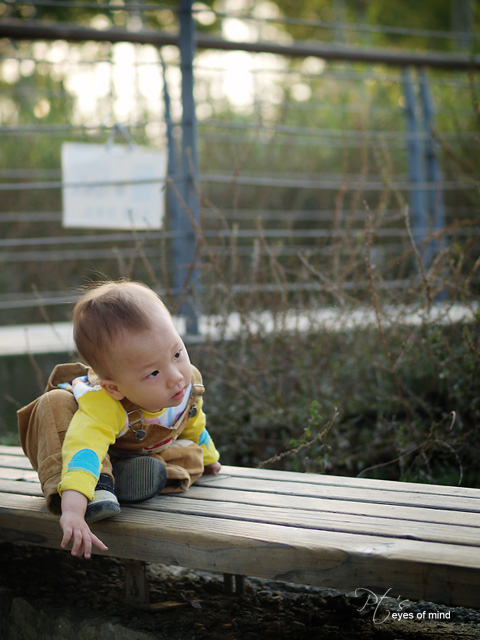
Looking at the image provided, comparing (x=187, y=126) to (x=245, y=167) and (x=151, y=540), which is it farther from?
(x=245, y=167)

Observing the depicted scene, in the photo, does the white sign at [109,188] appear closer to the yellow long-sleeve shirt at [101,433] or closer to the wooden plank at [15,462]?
the wooden plank at [15,462]

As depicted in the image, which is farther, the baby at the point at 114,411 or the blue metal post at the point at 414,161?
the blue metal post at the point at 414,161

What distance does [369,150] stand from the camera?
636 centimetres

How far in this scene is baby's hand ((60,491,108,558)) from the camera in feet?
5.21

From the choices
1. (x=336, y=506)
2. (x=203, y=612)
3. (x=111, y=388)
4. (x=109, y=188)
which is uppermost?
(x=109, y=188)

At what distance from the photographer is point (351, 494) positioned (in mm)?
1832

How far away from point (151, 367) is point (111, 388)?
4.8 inches

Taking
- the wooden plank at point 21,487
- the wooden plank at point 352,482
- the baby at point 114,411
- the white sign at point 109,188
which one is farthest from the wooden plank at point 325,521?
the white sign at point 109,188

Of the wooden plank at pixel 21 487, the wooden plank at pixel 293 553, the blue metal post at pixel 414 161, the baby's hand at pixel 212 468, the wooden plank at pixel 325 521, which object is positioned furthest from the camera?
the blue metal post at pixel 414 161

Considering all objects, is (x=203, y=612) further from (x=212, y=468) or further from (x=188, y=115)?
(x=188, y=115)

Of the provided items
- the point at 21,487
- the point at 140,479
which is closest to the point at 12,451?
the point at 21,487

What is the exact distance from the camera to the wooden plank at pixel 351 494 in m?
1.73

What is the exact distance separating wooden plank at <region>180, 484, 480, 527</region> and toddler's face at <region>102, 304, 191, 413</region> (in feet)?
0.88

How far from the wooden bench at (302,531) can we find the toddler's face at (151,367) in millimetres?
272
